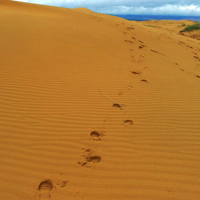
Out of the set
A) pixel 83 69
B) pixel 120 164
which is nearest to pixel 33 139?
pixel 120 164

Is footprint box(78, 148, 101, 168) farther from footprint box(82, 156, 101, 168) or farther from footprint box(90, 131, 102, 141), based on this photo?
footprint box(90, 131, 102, 141)

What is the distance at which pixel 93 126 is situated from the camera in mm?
2736

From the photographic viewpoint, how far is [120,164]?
82.4 inches

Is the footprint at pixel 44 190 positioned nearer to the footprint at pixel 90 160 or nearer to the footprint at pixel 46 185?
the footprint at pixel 46 185

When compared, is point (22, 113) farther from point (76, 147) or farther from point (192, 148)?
point (192, 148)

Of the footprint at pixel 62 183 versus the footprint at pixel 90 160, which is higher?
the footprint at pixel 90 160

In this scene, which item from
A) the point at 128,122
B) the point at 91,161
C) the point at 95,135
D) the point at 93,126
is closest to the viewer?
the point at 91,161

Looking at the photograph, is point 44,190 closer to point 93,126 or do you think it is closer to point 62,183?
point 62,183

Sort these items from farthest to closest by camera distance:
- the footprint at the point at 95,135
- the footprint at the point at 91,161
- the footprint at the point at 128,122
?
the footprint at the point at 128,122, the footprint at the point at 95,135, the footprint at the point at 91,161

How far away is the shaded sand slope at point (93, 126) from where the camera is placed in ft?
6.06

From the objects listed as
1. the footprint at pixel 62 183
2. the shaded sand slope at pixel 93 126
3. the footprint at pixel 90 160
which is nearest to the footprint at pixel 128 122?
the shaded sand slope at pixel 93 126

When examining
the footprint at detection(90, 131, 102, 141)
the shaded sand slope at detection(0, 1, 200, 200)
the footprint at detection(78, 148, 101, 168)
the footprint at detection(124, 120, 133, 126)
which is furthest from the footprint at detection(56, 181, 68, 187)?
the footprint at detection(124, 120, 133, 126)

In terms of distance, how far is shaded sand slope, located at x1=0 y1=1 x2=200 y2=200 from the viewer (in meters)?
1.85

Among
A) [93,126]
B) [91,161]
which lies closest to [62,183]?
[91,161]
